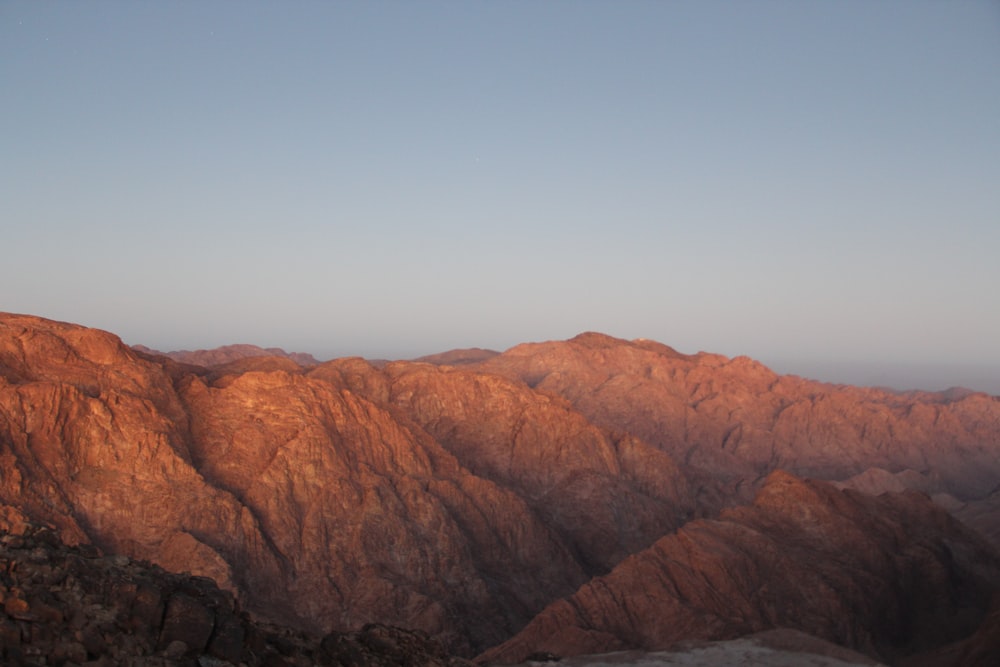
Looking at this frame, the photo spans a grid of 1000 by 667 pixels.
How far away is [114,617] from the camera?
46.1 ft

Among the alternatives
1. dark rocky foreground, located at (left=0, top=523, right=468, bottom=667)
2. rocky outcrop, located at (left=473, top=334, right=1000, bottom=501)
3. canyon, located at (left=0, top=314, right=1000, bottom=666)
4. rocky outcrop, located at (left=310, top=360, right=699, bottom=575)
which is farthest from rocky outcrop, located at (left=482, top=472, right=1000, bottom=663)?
rocky outcrop, located at (left=473, top=334, right=1000, bottom=501)

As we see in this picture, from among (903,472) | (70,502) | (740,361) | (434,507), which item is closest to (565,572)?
(434,507)

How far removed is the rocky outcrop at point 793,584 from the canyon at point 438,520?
0.12 metres

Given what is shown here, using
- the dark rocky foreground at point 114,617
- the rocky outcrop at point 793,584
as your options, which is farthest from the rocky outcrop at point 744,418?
the dark rocky foreground at point 114,617

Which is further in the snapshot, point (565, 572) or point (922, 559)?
point (565, 572)

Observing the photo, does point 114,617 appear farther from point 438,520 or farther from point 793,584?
point 793,584

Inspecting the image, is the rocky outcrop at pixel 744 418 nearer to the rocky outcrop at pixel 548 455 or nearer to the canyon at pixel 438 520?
the rocky outcrop at pixel 548 455

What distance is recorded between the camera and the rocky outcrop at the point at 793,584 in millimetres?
37438

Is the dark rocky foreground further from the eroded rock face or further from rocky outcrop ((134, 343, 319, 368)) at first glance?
rocky outcrop ((134, 343, 319, 368))

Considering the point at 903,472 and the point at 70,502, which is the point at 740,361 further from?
the point at 70,502

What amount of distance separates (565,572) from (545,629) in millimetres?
15559

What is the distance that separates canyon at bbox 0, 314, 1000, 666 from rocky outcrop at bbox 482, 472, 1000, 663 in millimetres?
123

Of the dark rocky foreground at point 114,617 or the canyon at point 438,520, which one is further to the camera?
the canyon at point 438,520

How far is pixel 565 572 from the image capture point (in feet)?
171
